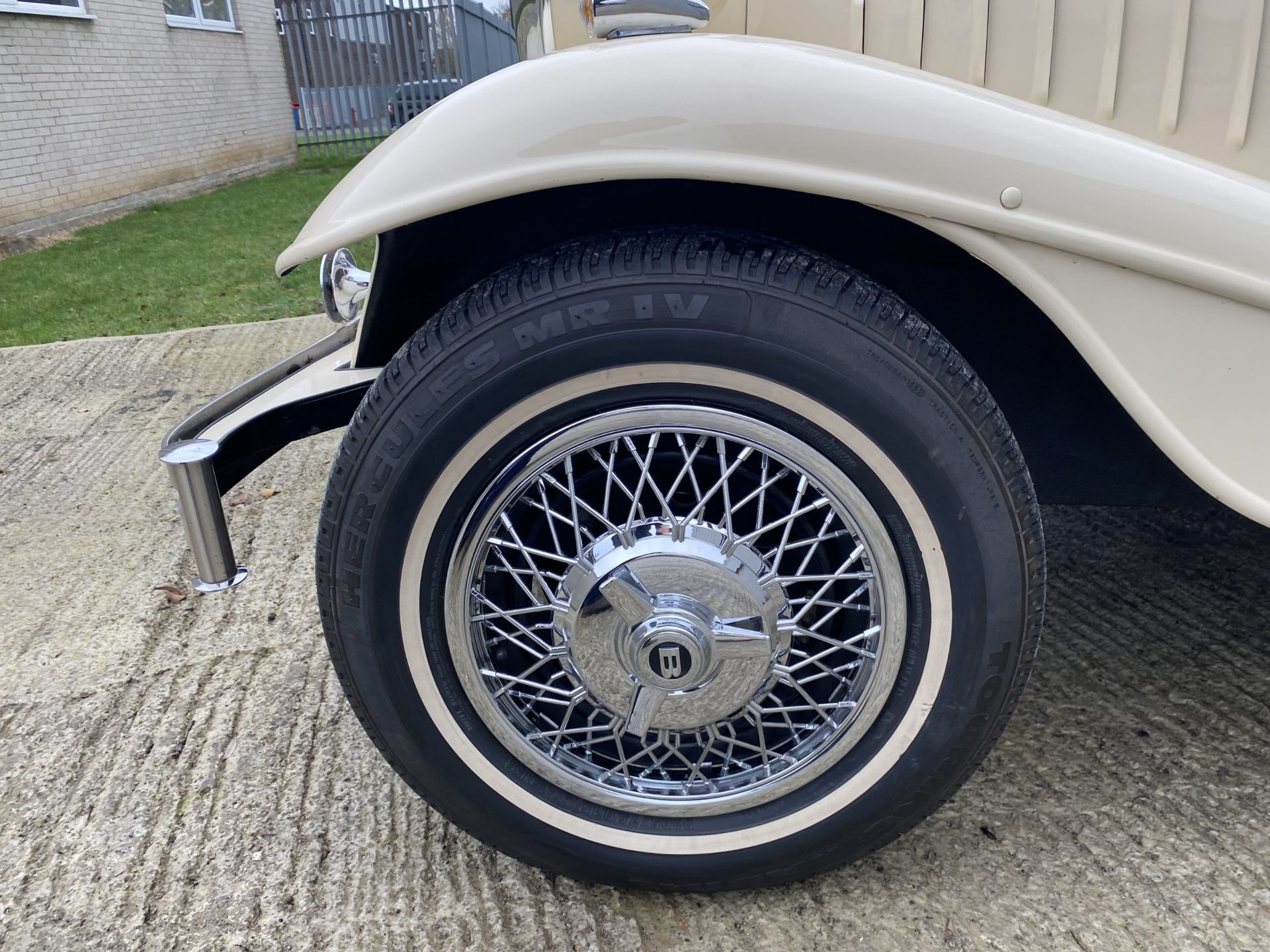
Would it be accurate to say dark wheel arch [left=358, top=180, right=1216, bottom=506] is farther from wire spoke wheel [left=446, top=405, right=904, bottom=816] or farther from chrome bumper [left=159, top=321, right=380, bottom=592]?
wire spoke wheel [left=446, top=405, right=904, bottom=816]

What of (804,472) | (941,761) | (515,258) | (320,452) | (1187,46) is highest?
(1187,46)

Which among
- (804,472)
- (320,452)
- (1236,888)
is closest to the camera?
(804,472)

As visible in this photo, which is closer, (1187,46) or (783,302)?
(783,302)

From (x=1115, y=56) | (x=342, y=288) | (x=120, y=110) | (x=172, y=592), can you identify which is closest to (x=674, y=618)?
(x=1115, y=56)

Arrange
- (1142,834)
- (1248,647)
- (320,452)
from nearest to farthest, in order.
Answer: (1142,834) < (1248,647) < (320,452)

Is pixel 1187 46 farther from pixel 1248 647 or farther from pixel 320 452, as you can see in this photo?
pixel 320 452

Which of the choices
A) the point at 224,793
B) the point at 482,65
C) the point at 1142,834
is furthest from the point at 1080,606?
the point at 482,65

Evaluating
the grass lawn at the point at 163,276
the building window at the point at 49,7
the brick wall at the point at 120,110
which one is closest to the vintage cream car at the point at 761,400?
the grass lawn at the point at 163,276

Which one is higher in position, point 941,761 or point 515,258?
point 515,258

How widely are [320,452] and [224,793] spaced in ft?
6.16

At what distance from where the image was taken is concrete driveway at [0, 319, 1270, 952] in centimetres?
144

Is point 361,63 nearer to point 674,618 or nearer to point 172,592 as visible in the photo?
point 172,592

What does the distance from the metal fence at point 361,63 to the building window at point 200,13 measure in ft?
5.56

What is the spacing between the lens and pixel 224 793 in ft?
5.84
